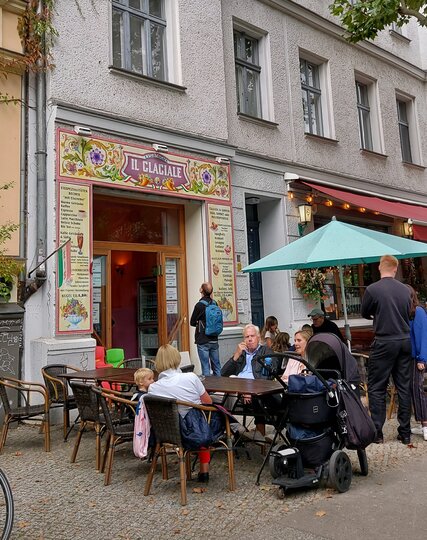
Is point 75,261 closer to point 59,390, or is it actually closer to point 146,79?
point 59,390

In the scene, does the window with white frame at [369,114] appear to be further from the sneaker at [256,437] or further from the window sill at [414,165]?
the sneaker at [256,437]

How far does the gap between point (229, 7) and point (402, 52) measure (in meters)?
7.39

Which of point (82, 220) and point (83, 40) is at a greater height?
point (83, 40)

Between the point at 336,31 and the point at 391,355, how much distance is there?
10419 millimetres

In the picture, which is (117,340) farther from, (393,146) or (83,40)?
(393,146)

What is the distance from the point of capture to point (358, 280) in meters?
12.8

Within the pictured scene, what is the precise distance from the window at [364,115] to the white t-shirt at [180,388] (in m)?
11.3

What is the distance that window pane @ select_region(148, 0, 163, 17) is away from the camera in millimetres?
9305

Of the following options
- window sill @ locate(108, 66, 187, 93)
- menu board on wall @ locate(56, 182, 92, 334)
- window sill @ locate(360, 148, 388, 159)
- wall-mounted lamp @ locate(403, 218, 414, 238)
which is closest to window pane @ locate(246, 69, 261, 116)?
window sill @ locate(108, 66, 187, 93)

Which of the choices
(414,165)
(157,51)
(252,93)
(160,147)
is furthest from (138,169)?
(414,165)

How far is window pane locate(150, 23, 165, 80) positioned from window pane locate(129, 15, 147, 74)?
20 centimetres

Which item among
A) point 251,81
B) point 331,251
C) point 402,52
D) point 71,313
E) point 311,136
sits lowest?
point 71,313

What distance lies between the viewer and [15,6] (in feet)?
24.9

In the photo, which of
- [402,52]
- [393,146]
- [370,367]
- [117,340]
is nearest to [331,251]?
[370,367]
